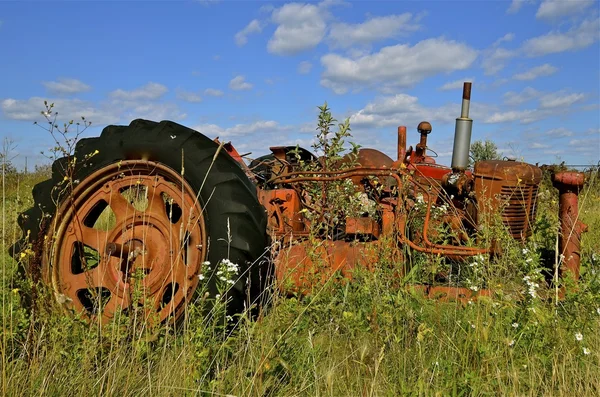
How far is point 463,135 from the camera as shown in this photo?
4.82m

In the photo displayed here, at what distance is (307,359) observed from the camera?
256cm

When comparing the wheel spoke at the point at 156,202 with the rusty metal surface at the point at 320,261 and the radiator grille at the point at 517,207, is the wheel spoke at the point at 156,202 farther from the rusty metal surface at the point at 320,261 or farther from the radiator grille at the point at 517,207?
the radiator grille at the point at 517,207

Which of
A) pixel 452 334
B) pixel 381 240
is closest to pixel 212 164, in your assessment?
pixel 381 240

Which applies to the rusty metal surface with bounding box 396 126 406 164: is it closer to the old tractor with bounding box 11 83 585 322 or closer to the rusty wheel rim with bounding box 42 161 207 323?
the old tractor with bounding box 11 83 585 322

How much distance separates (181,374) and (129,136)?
1661mm

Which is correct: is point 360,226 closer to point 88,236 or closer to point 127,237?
point 127,237

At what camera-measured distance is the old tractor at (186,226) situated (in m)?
2.88

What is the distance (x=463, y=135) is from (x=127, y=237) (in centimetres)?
322

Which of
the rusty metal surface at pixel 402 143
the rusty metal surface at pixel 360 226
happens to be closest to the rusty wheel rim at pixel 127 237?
the rusty metal surface at pixel 360 226

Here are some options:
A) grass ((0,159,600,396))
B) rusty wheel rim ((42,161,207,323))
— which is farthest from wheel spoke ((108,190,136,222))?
grass ((0,159,600,396))

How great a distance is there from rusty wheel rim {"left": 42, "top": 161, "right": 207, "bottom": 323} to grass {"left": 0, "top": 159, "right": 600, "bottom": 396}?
315 mm

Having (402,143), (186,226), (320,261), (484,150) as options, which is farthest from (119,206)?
(484,150)

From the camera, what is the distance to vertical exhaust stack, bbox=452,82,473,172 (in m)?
4.73

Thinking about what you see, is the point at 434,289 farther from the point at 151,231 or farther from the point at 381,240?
the point at 151,231
